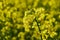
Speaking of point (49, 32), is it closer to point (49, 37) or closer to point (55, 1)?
point (49, 37)

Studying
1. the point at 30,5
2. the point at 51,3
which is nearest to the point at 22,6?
the point at 30,5

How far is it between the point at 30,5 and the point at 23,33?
0.52 metres

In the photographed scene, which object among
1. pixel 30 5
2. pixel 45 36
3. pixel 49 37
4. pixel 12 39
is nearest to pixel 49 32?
pixel 45 36

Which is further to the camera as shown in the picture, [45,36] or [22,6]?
[22,6]

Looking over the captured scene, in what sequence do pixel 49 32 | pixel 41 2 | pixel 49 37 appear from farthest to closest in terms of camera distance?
pixel 41 2 → pixel 49 37 → pixel 49 32

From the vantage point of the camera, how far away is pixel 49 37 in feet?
10.4

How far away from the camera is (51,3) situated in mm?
3418

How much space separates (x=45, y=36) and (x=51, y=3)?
639 millimetres

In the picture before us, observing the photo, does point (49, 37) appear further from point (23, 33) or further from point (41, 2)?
point (41, 2)

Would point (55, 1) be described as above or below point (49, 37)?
above

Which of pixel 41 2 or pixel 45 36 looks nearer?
pixel 45 36

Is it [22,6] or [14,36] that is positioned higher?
[22,6]

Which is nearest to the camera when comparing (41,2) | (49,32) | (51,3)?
(49,32)

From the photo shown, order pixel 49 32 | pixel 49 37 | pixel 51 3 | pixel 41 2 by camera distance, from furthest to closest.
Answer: pixel 41 2
pixel 51 3
pixel 49 37
pixel 49 32
